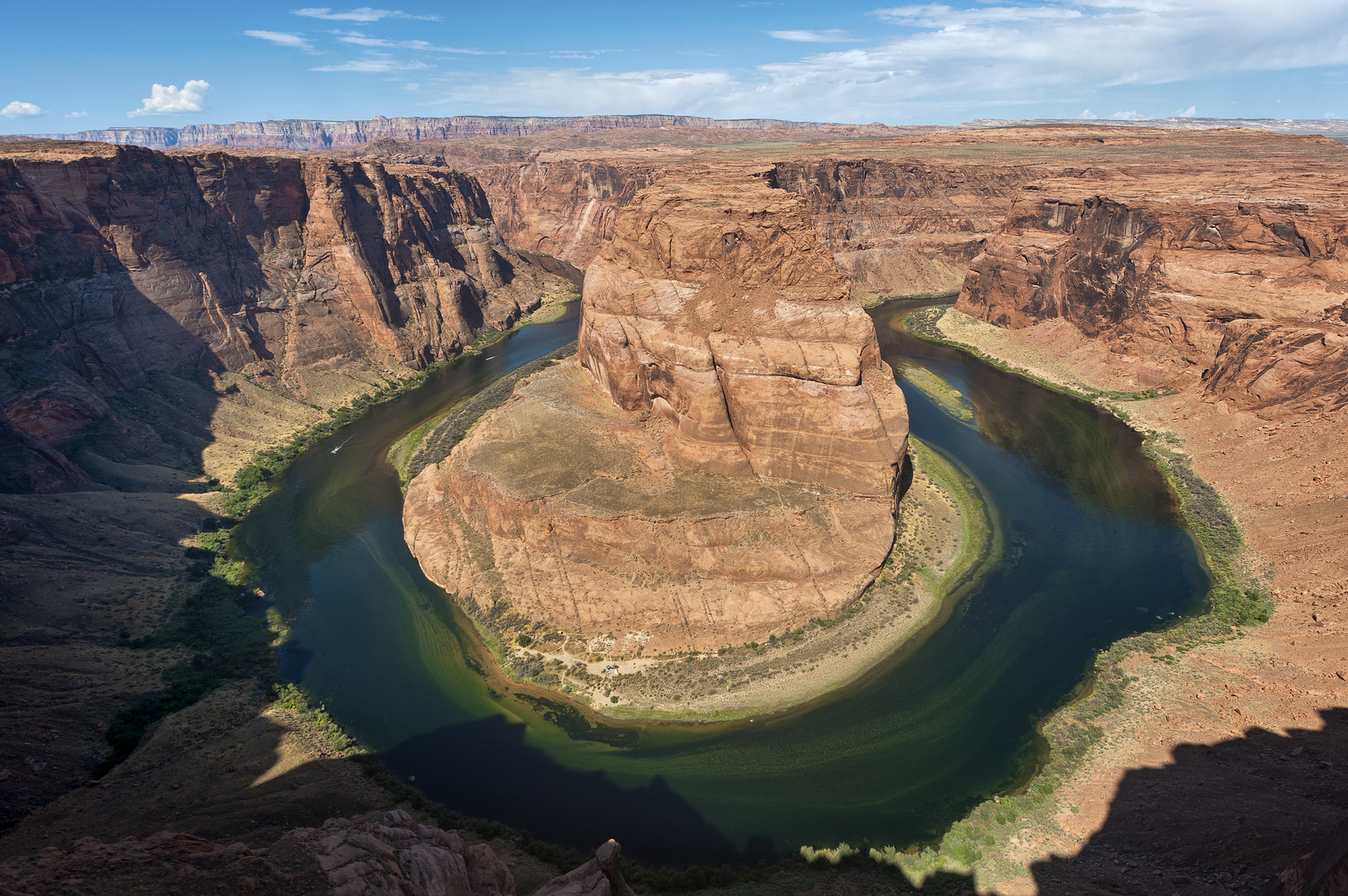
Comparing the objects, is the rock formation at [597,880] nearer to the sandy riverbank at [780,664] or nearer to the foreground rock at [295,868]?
the foreground rock at [295,868]

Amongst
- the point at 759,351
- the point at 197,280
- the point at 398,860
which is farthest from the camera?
the point at 197,280

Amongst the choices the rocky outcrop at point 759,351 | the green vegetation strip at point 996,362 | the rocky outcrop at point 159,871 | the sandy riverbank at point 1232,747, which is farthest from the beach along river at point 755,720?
the green vegetation strip at point 996,362

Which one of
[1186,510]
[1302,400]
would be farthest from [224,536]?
[1302,400]

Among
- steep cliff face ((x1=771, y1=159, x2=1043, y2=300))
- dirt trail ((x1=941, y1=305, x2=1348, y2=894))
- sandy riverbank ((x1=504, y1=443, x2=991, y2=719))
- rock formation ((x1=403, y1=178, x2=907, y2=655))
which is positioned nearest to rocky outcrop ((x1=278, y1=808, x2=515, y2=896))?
sandy riverbank ((x1=504, y1=443, x2=991, y2=719))

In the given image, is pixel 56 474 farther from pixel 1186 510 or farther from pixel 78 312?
pixel 1186 510

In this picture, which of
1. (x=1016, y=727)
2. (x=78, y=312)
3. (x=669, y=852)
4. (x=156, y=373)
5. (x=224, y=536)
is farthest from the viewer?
(x=156, y=373)

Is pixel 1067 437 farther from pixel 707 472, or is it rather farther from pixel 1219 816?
pixel 1219 816

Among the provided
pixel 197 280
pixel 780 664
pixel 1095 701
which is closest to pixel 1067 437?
pixel 1095 701
